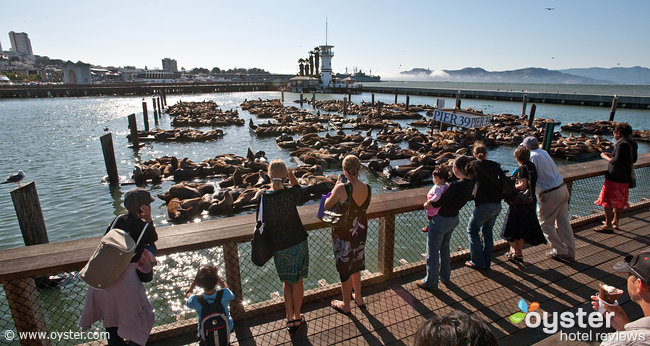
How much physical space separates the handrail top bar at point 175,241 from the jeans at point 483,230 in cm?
67

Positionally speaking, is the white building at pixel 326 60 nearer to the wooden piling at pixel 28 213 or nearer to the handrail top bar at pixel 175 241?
the wooden piling at pixel 28 213

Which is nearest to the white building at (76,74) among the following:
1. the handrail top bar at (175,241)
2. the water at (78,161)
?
the water at (78,161)

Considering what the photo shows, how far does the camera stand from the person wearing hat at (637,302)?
1672 millimetres

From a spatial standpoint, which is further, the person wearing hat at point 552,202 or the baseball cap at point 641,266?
the person wearing hat at point 552,202

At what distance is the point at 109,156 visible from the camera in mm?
14195

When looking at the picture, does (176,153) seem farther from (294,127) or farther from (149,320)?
(149,320)

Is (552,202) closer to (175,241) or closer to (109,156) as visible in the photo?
(175,241)

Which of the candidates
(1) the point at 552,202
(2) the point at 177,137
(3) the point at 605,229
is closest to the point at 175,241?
(1) the point at 552,202

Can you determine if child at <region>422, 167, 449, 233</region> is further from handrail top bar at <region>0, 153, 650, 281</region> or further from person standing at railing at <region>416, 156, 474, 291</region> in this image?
handrail top bar at <region>0, 153, 650, 281</region>

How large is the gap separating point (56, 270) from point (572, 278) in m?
5.40

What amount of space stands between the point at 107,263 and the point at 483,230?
13.1 ft

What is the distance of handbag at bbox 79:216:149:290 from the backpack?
70 centimetres

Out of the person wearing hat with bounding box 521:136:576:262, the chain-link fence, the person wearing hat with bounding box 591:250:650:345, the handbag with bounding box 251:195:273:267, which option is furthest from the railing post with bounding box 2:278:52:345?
the person wearing hat with bounding box 521:136:576:262

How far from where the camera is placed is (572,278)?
13.8 feet
